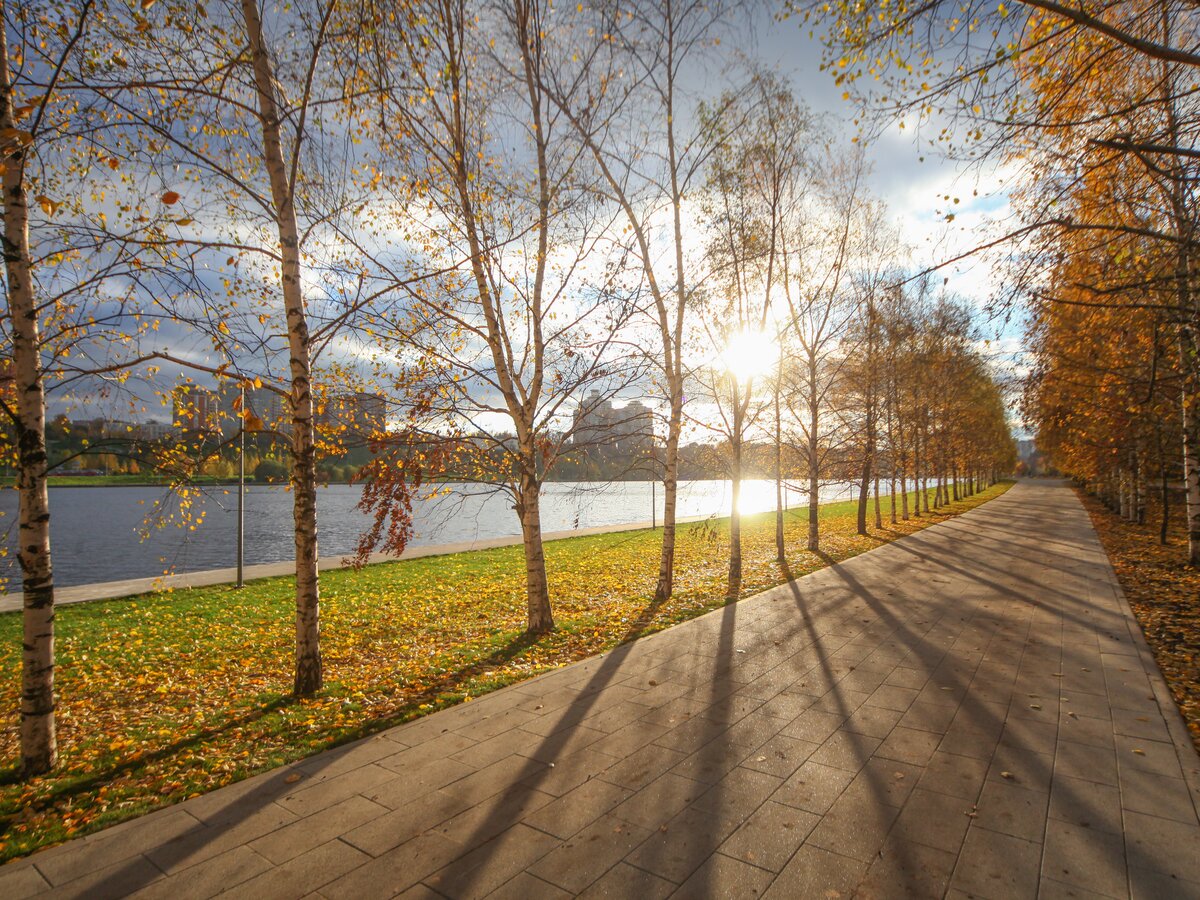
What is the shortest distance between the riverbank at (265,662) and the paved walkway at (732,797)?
25.1 inches

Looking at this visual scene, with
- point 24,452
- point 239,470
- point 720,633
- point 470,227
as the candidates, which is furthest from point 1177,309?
point 239,470

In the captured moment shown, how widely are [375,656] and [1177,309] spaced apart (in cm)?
1047

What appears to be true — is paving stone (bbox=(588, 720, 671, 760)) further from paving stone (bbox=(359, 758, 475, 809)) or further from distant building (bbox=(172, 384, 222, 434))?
distant building (bbox=(172, 384, 222, 434))

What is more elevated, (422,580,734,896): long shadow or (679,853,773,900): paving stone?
(679,853,773,900): paving stone

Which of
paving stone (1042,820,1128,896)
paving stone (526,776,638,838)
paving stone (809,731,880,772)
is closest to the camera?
paving stone (1042,820,1128,896)

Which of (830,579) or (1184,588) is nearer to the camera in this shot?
(1184,588)

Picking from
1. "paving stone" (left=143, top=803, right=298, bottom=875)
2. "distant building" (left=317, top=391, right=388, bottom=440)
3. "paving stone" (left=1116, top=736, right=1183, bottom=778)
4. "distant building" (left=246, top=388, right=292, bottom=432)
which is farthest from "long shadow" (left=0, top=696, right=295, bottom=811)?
"paving stone" (left=1116, top=736, right=1183, bottom=778)

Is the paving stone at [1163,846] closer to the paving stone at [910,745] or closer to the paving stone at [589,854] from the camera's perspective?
the paving stone at [910,745]

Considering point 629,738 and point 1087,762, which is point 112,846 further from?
point 1087,762

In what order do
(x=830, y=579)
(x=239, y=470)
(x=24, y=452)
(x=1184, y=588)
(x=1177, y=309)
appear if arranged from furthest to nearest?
(x=239, y=470)
(x=830, y=579)
(x=1184, y=588)
(x=1177, y=309)
(x=24, y=452)

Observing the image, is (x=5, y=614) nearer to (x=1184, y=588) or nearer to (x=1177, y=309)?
(x=1177, y=309)

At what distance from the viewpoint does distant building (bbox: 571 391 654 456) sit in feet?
28.8

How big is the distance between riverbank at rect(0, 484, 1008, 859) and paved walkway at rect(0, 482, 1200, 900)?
636mm

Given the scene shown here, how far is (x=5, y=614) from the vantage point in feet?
38.4
